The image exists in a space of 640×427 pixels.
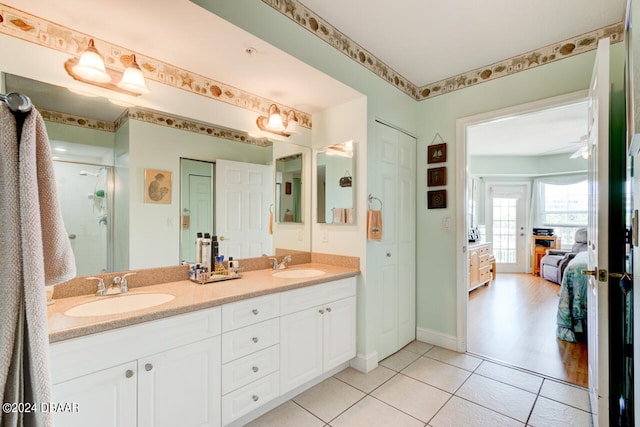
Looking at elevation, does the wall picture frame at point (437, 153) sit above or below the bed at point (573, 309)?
above

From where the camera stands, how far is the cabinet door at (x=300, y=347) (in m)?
1.92

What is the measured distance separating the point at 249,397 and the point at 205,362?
403 millimetres

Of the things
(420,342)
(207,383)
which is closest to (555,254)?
(420,342)

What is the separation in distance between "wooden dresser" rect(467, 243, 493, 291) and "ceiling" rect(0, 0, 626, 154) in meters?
3.21

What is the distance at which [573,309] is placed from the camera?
3.04m

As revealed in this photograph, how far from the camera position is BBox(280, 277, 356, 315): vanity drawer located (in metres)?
1.94

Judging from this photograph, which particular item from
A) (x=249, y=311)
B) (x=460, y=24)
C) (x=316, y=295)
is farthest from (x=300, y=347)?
(x=460, y=24)

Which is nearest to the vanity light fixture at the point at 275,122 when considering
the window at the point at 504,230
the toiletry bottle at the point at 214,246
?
the toiletry bottle at the point at 214,246

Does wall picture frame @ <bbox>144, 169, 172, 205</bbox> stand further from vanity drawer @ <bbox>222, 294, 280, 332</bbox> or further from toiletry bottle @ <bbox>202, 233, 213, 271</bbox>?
vanity drawer @ <bbox>222, 294, 280, 332</bbox>

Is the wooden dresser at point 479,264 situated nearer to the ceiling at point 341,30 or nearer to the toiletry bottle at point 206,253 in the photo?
the ceiling at point 341,30

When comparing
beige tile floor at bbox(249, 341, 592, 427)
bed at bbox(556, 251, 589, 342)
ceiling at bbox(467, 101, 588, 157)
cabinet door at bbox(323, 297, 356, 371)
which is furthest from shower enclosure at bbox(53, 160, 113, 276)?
bed at bbox(556, 251, 589, 342)

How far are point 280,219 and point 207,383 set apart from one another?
141 cm

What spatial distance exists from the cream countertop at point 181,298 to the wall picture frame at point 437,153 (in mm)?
1398

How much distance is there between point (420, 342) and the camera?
3.01 meters
